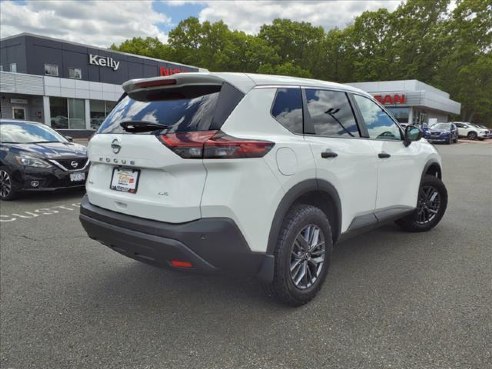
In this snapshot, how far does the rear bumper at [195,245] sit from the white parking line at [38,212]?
4066 millimetres

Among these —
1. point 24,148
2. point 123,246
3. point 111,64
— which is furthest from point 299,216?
point 111,64

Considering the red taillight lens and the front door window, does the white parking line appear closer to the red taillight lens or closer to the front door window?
the red taillight lens

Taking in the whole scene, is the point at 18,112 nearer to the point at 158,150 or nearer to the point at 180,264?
the point at 158,150

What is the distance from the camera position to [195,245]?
2684 mm

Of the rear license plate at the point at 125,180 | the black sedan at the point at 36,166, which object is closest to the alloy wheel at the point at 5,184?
the black sedan at the point at 36,166

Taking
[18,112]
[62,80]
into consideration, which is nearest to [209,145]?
[62,80]

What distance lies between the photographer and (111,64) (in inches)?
1375

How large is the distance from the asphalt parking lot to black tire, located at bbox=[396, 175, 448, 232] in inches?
18.4

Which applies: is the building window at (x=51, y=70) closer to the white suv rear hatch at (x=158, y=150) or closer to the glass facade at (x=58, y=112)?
the glass facade at (x=58, y=112)

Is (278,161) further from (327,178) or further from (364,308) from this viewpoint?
(364,308)

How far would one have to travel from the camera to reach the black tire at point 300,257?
3008 millimetres

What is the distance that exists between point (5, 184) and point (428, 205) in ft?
23.3

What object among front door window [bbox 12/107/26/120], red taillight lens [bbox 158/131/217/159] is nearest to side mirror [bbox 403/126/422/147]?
red taillight lens [bbox 158/131/217/159]

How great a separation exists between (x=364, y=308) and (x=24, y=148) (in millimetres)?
6863
